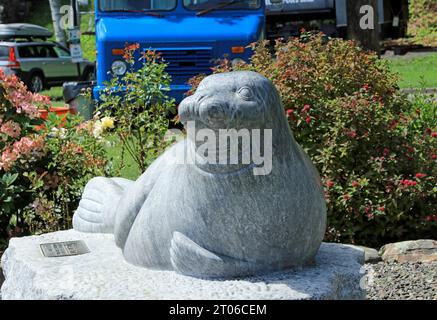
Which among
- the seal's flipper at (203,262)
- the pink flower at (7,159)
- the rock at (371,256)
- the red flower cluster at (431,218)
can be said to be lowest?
the rock at (371,256)

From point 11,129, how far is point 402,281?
9.24 ft

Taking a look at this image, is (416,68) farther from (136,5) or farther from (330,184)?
(330,184)

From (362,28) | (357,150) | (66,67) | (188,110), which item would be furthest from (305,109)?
(66,67)

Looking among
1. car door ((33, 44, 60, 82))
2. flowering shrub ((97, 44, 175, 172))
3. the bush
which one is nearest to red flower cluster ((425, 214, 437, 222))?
the bush

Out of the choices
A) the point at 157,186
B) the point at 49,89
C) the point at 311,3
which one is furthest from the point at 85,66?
the point at 157,186

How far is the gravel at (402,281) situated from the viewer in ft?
16.0

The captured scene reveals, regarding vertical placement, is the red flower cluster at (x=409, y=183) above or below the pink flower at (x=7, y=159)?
below

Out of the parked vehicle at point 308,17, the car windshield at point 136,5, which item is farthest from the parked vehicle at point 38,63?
the car windshield at point 136,5

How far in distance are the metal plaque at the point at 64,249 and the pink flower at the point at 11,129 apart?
1.49 m

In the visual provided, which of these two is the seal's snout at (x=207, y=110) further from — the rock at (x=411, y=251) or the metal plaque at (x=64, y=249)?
the rock at (x=411, y=251)

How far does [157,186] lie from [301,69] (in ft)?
7.94

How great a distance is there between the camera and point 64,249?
4.15 meters

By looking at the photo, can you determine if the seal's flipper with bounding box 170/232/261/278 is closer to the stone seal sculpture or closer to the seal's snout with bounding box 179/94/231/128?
the stone seal sculpture
